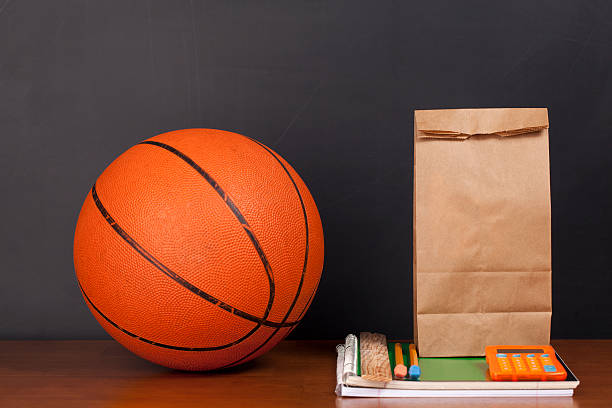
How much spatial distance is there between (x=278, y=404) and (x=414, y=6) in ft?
4.51

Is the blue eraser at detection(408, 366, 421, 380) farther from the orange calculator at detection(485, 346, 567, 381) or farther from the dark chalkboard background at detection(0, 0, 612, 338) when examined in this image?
the dark chalkboard background at detection(0, 0, 612, 338)

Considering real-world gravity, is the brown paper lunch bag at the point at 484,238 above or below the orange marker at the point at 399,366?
above

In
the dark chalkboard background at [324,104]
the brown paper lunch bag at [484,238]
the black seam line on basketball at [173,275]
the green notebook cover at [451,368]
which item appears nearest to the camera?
the black seam line on basketball at [173,275]

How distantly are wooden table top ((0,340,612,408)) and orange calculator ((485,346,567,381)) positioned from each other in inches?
2.2

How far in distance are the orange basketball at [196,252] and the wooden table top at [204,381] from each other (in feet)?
0.27

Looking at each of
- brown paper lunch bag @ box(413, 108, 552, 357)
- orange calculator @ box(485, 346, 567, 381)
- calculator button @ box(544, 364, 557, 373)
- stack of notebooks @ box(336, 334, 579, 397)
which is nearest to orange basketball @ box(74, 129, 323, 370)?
stack of notebooks @ box(336, 334, 579, 397)

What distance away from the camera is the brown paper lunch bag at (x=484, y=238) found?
1.68 m

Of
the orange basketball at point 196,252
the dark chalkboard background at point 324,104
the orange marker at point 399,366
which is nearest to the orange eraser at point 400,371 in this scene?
the orange marker at point 399,366

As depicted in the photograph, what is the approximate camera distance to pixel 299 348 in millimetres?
→ 1957

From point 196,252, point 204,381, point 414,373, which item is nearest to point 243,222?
point 196,252

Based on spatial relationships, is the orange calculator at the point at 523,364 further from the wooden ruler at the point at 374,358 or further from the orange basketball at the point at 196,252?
the orange basketball at the point at 196,252

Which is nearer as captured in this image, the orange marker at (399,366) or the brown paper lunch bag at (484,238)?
the orange marker at (399,366)

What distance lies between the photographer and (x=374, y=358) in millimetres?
1639

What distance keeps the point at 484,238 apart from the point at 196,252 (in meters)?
0.78
